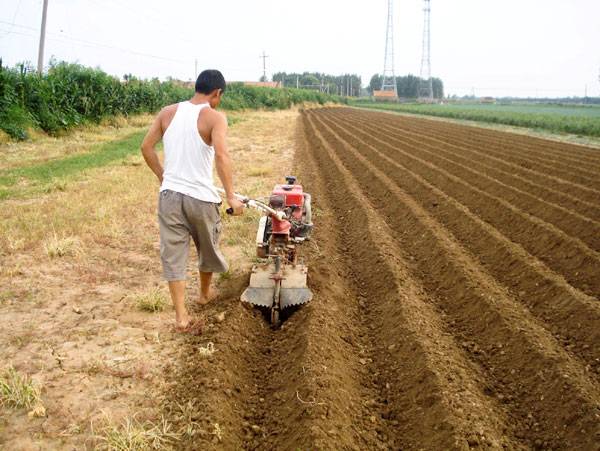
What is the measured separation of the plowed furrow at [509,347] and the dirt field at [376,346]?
0.7 inches

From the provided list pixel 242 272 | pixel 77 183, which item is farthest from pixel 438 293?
pixel 77 183

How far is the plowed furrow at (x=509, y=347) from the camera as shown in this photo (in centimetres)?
379

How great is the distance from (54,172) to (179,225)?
9084 millimetres

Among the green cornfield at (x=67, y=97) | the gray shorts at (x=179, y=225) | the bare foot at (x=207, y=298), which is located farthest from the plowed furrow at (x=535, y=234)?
the green cornfield at (x=67, y=97)

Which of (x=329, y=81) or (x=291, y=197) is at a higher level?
(x=329, y=81)

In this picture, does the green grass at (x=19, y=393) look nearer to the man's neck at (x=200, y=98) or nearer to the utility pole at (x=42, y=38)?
the man's neck at (x=200, y=98)

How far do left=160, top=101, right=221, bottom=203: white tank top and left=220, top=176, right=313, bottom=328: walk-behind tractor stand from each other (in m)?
0.55

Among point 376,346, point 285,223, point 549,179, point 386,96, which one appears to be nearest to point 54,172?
point 285,223

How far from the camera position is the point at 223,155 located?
434 cm

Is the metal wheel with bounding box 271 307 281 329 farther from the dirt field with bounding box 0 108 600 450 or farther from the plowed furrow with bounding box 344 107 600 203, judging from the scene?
the plowed furrow with bounding box 344 107 600 203

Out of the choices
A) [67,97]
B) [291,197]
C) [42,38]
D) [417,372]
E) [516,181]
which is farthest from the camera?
[42,38]

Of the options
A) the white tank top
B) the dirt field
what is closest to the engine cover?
the dirt field

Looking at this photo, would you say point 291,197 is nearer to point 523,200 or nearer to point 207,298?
point 207,298

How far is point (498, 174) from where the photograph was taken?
1332cm
